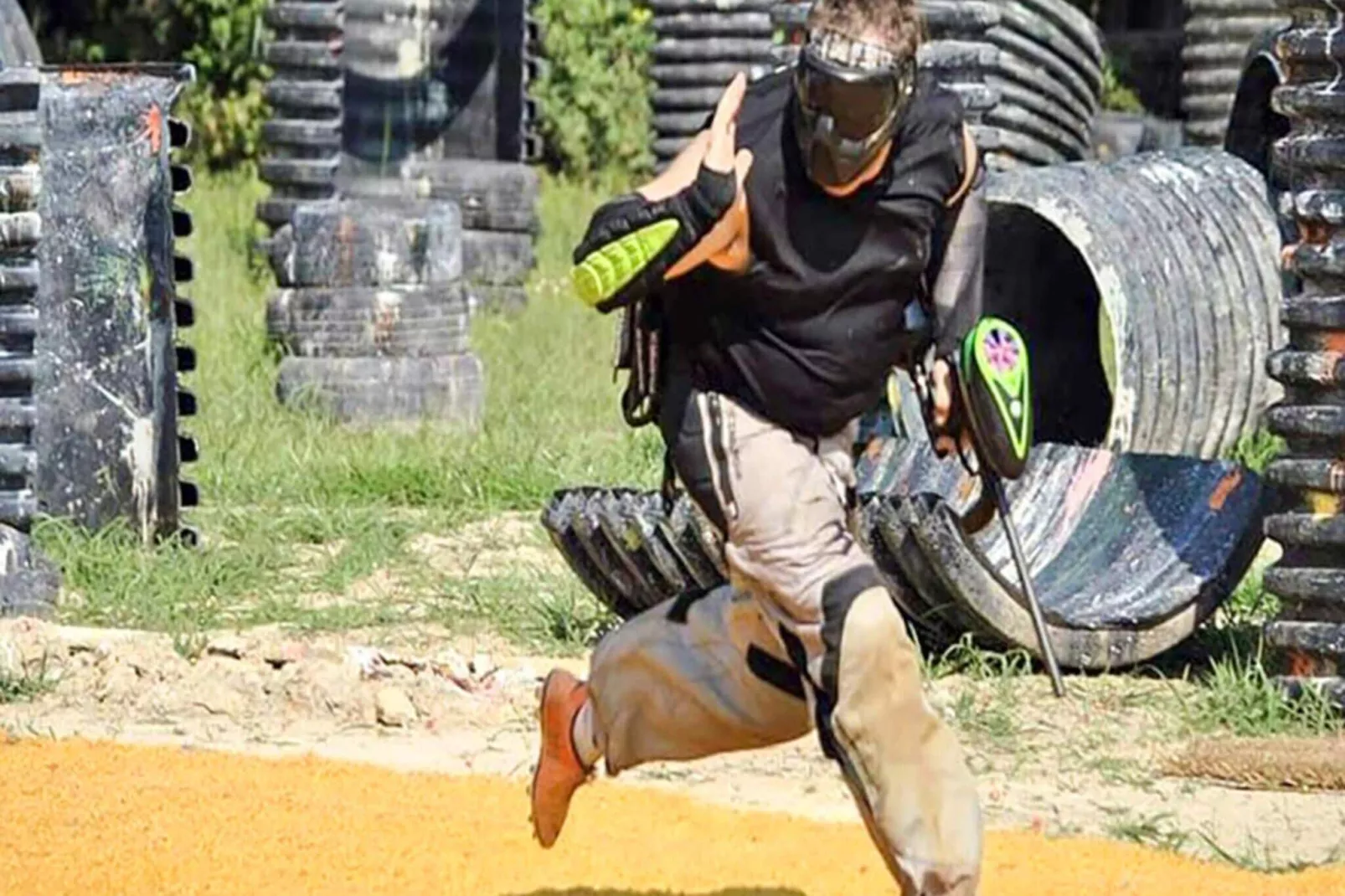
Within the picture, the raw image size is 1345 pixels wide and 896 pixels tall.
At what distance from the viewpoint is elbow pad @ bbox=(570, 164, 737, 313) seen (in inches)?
226

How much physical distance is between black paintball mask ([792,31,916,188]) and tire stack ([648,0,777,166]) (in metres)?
10.4

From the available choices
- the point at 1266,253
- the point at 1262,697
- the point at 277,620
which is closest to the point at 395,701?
the point at 277,620

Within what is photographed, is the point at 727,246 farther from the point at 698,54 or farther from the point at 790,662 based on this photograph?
the point at 698,54

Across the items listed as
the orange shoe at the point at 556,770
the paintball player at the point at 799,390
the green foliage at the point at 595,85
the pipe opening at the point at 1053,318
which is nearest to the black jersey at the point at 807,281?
the paintball player at the point at 799,390

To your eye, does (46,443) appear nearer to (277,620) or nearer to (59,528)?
(59,528)

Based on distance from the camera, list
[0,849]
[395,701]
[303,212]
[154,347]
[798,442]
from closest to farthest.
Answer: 1. [798,442]
2. [0,849]
3. [395,701]
4. [154,347]
5. [303,212]

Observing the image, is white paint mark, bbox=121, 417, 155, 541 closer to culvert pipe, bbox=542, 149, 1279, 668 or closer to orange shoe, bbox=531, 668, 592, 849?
culvert pipe, bbox=542, 149, 1279, 668

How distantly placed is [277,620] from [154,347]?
1.09 meters

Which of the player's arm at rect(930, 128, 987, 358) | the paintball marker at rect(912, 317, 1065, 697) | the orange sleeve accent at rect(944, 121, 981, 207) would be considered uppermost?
the orange sleeve accent at rect(944, 121, 981, 207)

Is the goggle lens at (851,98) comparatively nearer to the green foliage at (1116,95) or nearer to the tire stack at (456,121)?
the tire stack at (456,121)

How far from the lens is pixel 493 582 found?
31.7ft

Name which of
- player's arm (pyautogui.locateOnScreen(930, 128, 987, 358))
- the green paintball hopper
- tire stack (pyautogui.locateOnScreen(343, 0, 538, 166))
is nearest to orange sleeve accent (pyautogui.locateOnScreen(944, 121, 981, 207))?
player's arm (pyautogui.locateOnScreen(930, 128, 987, 358))

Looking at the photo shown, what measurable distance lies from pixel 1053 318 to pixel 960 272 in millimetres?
6044

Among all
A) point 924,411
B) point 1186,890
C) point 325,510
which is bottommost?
point 325,510
